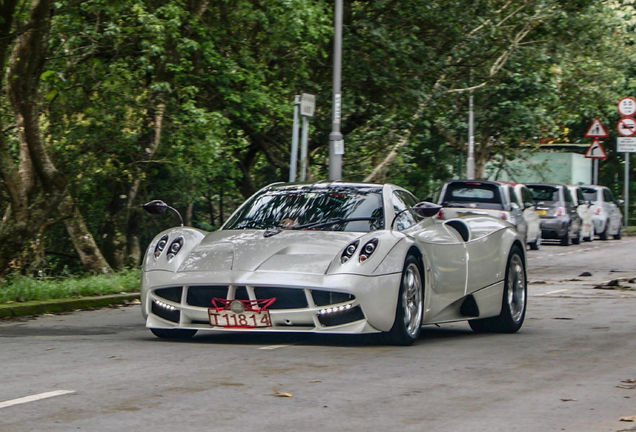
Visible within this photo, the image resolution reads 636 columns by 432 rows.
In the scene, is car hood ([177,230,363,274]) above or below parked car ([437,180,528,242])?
below

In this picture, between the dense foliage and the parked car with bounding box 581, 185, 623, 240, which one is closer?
the dense foliage

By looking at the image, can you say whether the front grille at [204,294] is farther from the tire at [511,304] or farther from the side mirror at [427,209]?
the tire at [511,304]

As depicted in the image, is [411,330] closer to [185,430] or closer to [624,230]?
[185,430]

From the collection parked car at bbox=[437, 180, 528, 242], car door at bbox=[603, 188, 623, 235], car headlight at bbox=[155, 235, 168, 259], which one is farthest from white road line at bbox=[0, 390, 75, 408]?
car door at bbox=[603, 188, 623, 235]

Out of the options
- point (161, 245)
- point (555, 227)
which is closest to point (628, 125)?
point (555, 227)

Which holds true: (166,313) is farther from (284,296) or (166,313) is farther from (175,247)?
(284,296)

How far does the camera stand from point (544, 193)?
105 feet

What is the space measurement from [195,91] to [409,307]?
1041cm

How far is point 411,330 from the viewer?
934 centimetres

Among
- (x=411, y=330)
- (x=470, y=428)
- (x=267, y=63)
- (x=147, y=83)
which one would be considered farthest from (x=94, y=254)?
(x=470, y=428)

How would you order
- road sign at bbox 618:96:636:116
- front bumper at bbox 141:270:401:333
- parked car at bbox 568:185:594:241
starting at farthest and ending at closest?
road sign at bbox 618:96:636:116
parked car at bbox 568:185:594:241
front bumper at bbox 141:270:401:333

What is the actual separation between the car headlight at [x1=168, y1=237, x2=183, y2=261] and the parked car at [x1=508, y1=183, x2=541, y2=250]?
55.8 ft

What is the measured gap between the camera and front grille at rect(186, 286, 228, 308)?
8953 millimetres

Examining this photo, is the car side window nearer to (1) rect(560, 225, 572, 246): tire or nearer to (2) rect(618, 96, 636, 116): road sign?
(1) rect(560, 225, 572, 246): tire
